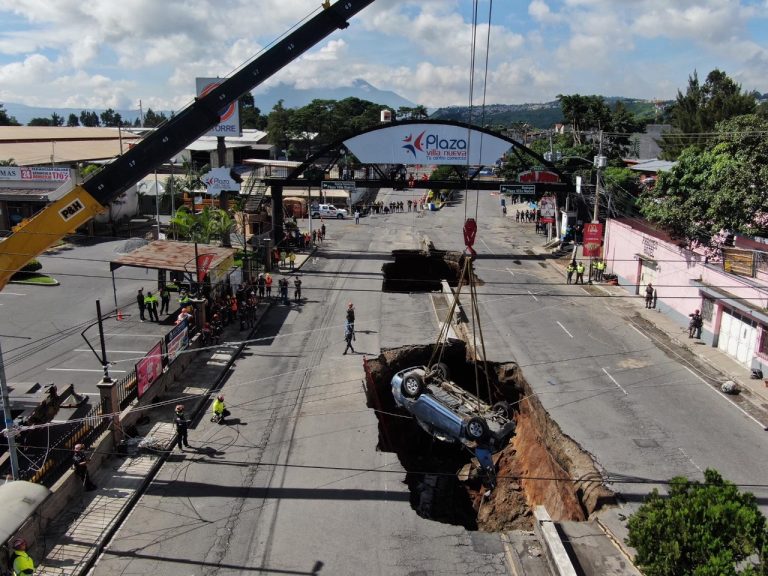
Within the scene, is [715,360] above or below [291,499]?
above

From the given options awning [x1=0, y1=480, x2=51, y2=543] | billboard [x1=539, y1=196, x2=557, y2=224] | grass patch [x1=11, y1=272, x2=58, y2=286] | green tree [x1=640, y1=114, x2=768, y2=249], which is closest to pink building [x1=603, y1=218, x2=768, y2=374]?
green tree [x1=640, y1=114, x2=768, y2=249]

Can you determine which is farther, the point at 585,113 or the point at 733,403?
the point at 585,113

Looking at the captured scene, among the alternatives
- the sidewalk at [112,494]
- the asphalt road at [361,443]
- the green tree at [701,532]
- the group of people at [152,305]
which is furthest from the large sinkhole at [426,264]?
the green tree at [701,532]

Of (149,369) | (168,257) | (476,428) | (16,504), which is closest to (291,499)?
(476,428)

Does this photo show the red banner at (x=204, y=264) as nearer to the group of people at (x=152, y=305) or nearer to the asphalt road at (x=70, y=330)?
the asphalt road at (x=70, y=330)

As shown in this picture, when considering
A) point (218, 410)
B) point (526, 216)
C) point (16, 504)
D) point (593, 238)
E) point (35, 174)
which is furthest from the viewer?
point (526, 216)

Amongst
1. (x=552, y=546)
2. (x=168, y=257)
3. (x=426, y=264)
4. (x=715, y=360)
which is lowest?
(x=552, y=546)

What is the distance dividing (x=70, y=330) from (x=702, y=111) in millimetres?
62028

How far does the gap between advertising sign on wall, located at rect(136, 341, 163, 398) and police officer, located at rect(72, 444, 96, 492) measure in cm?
376

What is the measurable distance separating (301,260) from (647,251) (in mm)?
22212

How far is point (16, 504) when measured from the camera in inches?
454

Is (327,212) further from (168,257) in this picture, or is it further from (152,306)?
(168,257)

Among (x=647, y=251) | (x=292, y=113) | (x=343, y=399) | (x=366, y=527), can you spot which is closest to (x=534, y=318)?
(x=647, y=251)

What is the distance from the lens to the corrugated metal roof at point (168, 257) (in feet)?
85.8
